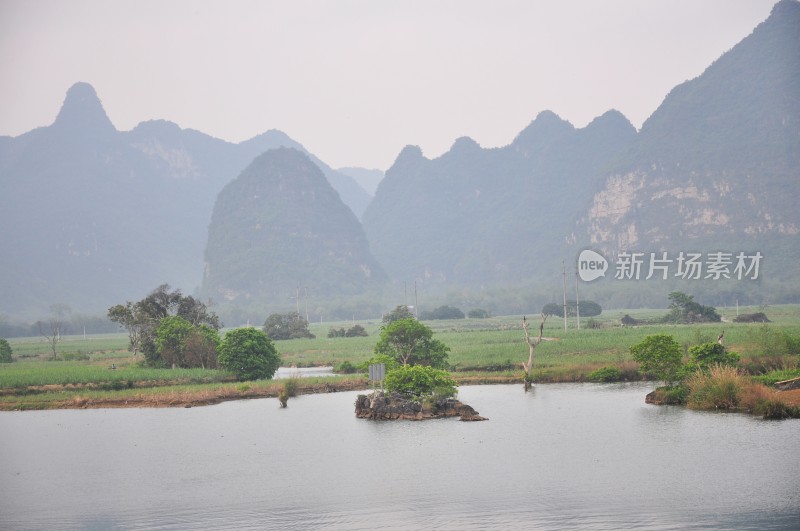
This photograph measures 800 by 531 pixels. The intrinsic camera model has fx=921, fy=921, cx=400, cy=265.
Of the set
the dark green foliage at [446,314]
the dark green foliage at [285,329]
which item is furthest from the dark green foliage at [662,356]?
the dark green foliage at [446,314]

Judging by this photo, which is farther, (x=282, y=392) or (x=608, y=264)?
(x=608, y=264)

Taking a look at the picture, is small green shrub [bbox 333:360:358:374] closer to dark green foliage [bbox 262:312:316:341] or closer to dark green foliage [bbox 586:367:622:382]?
dark green foliage [bbox 586:367:622:382]

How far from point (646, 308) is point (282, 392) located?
10819 centimetres

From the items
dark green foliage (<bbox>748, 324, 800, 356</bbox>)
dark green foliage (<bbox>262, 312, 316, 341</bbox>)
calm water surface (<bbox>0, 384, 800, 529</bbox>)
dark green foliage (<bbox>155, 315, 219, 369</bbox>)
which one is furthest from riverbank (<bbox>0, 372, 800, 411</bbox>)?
dark green foliage (<bbox>262, 312, 316, 341</bbox>)

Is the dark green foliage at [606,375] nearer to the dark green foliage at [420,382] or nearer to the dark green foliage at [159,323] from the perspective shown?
the dark green foliage at [420,382]

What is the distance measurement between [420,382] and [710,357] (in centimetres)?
1212

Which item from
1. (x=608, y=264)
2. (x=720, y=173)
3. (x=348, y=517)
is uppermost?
(x=720, y=173)

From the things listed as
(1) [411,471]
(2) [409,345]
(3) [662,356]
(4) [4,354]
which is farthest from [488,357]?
(4) [4,354]

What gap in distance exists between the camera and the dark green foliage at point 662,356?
39.4 metres

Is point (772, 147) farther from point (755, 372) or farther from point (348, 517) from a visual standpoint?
point (348, 517)

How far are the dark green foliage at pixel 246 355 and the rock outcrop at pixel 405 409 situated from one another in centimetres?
1677

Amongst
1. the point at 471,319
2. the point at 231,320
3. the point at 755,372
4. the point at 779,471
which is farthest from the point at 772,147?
the point at 779,471

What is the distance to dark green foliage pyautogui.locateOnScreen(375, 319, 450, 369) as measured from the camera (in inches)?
1831

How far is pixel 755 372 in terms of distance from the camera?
140 ft
